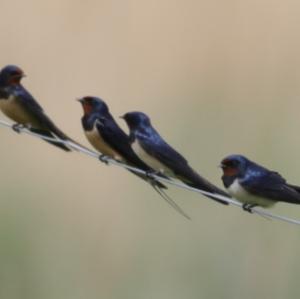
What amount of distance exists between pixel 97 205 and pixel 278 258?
785 mm

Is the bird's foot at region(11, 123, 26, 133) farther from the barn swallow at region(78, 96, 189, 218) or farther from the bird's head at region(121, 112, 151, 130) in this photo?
the bird's head at region(121, 112, 151, 130)

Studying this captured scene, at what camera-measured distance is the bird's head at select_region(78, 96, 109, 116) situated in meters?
5.07

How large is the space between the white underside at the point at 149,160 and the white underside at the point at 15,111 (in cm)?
33

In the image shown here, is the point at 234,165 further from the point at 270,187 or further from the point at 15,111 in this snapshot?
the point at 15,111

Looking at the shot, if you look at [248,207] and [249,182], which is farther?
[249,182]

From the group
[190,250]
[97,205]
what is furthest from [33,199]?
[190,250]

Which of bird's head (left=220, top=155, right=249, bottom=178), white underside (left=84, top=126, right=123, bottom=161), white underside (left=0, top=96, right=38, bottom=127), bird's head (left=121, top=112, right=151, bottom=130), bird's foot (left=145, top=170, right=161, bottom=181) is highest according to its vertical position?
bird's head (left=121, top=112, right=151, bottom=130)

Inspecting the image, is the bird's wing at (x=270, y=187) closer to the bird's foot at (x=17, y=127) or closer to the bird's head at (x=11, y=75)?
the bird's foot at (x=17, y=127)

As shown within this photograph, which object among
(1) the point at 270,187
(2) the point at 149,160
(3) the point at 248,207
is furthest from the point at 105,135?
(3) the point at 248,207

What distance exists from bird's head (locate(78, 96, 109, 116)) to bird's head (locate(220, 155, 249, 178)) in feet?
1.56

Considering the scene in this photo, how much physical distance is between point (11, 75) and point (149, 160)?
561 millimetres

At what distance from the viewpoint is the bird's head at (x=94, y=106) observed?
507cm

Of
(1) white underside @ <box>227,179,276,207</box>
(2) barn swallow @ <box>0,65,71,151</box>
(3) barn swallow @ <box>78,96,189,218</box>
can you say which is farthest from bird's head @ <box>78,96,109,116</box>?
(1) white underside @ <box>227,179,276,207</box>

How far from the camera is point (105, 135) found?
503cm
